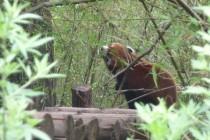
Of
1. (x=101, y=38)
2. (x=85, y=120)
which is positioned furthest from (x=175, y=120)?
(x=101, y=38)

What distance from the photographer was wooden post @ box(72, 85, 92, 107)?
414 centimetres

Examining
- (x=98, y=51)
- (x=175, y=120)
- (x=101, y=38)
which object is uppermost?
(x=175, y=120)

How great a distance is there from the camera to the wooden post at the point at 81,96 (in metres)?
4.14

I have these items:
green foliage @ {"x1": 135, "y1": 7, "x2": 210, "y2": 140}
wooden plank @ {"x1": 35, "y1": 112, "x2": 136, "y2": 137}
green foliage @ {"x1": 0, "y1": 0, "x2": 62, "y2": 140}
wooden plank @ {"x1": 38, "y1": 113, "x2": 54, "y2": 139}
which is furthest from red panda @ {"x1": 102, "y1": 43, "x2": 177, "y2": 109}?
green foliage @ {"x1": 0, "y1": 0, "x2": 62, "y2": 140}

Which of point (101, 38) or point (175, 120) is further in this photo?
point (101, 38)

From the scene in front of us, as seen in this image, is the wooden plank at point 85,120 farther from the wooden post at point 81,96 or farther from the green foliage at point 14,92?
the green foliage at point 14,92

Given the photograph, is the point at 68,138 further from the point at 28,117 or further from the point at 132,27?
the point at 132,27

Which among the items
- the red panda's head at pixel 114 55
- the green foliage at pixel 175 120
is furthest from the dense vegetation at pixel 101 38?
the green foliage at pixel 175 120

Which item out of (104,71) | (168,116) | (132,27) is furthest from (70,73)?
(168,116)

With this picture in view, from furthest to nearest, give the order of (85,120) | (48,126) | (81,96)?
(81,96), (85,120), (48,126)

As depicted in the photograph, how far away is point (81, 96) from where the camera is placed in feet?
13.8

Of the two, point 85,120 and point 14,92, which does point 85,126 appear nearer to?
point 85,120

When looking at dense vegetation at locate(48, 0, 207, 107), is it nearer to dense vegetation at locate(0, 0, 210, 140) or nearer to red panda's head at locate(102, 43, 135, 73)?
dense vegetation at locate(0, 0, 210, 140)

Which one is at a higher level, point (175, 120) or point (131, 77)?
point (175, 120)
